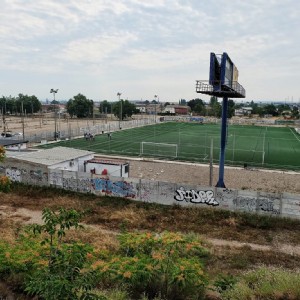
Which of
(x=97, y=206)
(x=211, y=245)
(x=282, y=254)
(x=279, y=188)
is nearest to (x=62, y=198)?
(x=97, y=206)

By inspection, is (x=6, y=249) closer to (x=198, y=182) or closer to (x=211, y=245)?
(x=211, y=245)

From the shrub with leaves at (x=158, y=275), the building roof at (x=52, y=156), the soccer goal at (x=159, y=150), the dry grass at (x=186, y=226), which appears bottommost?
the dry grass at (x=186, y=226)

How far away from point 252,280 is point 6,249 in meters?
8.75

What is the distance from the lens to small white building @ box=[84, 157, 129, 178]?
30672 mm

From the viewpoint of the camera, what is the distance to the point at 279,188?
30.4 meters

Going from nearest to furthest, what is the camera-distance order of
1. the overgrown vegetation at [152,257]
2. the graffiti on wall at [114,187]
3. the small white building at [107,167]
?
1. the overgrown vegetation at [152,257]
2. the graffiti on wall at [114,187]
3. the small white building at [107,167]

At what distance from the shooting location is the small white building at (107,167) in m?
30.7

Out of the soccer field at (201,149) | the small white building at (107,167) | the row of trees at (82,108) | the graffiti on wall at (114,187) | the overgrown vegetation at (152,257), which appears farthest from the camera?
the row of trees at (82,108)

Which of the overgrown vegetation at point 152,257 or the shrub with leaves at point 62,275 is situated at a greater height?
the shrub with leaves at point 62,275

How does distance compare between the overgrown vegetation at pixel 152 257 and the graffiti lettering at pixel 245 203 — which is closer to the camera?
the overgrown vegetation at pixel 152 257

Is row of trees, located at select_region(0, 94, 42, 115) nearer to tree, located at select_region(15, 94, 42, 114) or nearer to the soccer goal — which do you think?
tree, located at select_region(15, 94, 42, 114)

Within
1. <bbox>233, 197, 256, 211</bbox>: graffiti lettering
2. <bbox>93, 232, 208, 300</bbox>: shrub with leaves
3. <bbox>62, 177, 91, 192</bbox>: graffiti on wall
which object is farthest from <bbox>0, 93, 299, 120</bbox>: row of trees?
<bbox>93, 232, 208, 300</bbox>: shrub with leaves

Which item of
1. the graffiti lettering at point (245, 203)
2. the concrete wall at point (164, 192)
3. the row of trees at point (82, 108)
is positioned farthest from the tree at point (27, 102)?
the graffiti lettering at point (245, 203)

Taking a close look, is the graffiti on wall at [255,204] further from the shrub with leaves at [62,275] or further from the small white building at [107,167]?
the shrub with leaves at [62,275]
